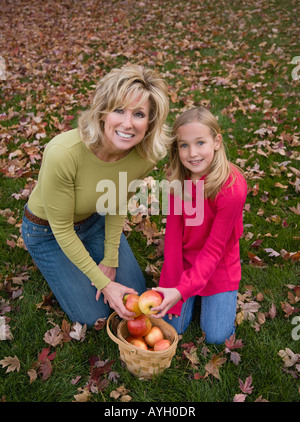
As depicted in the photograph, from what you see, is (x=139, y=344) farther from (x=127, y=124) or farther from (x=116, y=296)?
(x=127, y=124)

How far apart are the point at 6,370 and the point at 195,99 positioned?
5104 mm

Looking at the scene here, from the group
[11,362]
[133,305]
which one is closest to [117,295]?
[133,305]

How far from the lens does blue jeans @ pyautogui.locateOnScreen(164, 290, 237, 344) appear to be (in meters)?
2.59

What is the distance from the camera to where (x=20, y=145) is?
4934mm

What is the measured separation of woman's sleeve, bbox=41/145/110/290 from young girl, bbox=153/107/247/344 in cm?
56

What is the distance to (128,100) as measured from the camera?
2.12 m

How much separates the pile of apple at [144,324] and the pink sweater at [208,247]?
0.75 feet

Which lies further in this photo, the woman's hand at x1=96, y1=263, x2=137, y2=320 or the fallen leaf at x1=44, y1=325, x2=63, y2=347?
the fallen leaf at x1=44, y1=325, x2=63, y2=347

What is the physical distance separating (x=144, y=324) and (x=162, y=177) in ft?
7.64

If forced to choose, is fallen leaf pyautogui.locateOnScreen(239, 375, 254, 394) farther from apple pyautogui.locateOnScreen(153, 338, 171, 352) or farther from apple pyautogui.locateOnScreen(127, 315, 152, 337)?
apple pyautogui.locateOnScreen(127, 315, 152, 337)

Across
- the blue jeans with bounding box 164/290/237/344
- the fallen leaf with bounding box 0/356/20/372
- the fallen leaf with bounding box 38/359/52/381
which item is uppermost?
A: the blue jeans with bounding box 164/290/237/344

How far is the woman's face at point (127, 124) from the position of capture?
2182 millimetres

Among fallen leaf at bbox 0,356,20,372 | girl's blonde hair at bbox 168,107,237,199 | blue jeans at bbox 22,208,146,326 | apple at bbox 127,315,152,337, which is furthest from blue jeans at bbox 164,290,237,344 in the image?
fallen leaf at bbox 0,356,20,372

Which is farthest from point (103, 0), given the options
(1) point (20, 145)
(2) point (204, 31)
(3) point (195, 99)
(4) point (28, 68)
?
(1) point (20, 145)
